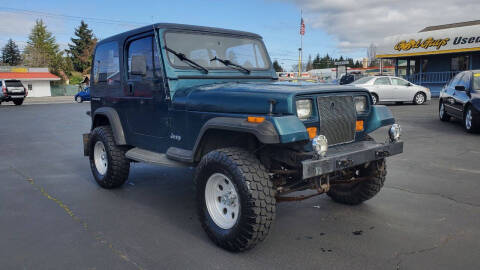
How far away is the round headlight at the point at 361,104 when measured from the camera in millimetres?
4207

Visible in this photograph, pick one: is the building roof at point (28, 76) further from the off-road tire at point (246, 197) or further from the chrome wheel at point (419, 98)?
the off-road tire at point (246, 197)

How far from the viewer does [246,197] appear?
326 centimetres

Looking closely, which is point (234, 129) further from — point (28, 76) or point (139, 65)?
point (28, 76)

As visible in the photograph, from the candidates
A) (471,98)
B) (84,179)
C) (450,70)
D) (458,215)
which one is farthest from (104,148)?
(450,70)

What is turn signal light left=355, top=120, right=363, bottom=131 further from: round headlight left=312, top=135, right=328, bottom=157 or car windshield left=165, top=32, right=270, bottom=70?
car windshield left=165, top=32, right=270, bottom=70

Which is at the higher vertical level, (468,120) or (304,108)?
(304,108)

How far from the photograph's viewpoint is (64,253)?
350 centimetres

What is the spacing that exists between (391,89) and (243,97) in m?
17.3

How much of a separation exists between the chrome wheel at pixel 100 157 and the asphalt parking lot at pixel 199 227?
0.34 m

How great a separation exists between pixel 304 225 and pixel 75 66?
81410 millimetres

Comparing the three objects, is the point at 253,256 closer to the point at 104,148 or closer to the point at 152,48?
the point at 152,48

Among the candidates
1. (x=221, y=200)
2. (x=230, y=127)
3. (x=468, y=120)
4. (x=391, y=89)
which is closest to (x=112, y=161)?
(x=221, y=200)

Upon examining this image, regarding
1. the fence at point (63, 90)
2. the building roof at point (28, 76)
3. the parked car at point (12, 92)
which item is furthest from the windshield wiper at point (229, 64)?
the fence at point (63, 90)

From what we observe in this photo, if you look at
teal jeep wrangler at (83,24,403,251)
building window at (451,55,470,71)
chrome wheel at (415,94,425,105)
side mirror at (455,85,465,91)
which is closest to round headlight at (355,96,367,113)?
teal jeep wrangler at (83,24,403,251)
